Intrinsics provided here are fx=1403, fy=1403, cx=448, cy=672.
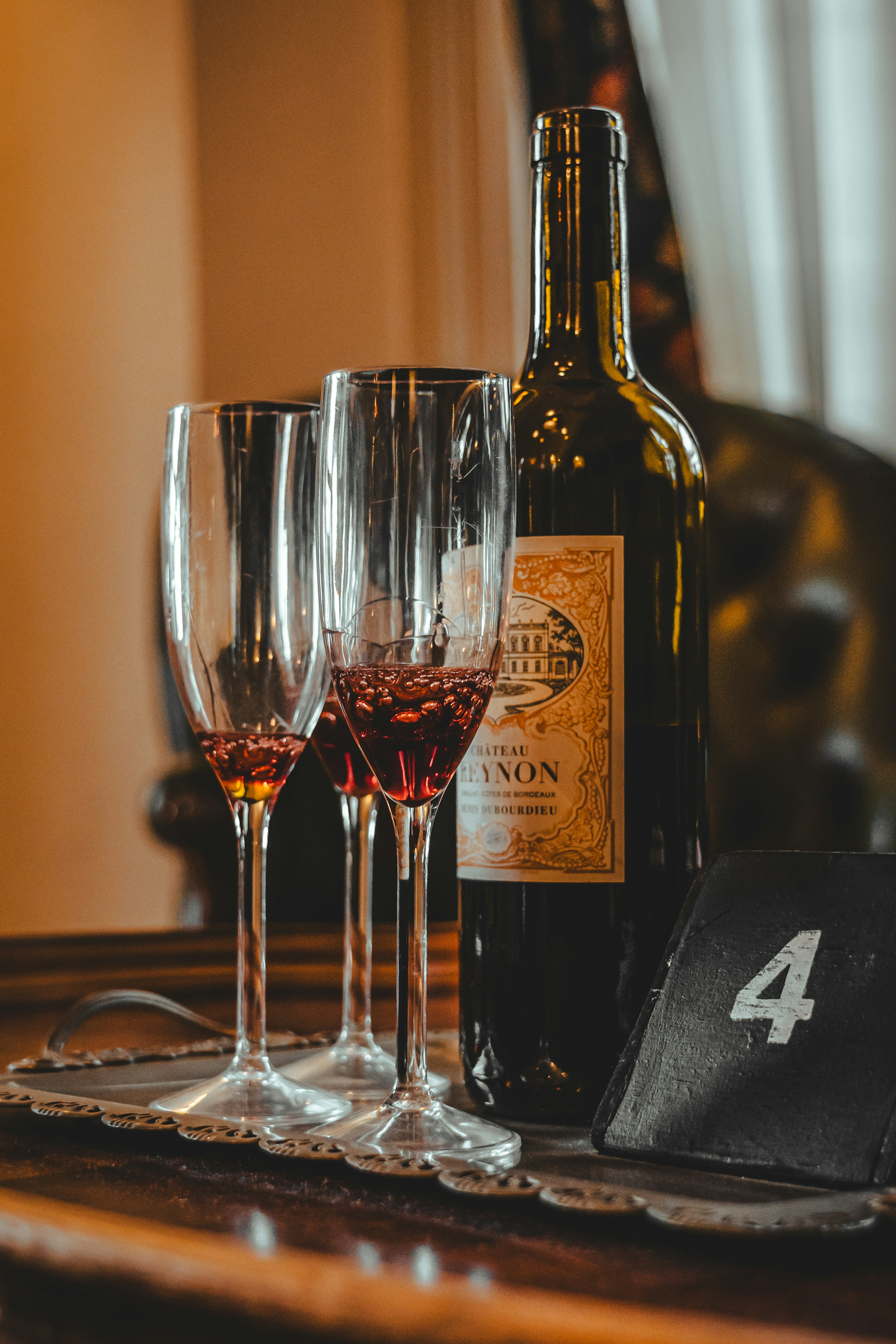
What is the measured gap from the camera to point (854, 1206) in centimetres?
33

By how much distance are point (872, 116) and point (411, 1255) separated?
1912 mm

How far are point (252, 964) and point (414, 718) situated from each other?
12 cm

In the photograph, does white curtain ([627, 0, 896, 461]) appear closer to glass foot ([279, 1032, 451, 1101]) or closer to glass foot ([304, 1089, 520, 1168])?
glass foot ([279, 1032, 451, 1101])

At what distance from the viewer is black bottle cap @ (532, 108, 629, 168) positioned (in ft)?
1.79

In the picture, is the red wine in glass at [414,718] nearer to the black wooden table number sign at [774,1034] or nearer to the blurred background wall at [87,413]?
the black wooden table number sign at [774,1034]

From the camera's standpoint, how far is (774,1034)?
0.40m

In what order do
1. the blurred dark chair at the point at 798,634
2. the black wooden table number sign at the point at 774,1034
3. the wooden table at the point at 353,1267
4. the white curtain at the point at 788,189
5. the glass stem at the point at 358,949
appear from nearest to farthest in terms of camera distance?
the wooden table at the point at 353,1267, the black wooden table number sign at the point at 774,1034, the glass stem at the point at 358,949, the blurred dark chair at the point at 798,634, the white curtain at the point at 788,189

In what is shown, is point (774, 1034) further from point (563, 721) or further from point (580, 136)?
point (580, 136)

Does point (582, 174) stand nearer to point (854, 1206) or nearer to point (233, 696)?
point (233, 696)

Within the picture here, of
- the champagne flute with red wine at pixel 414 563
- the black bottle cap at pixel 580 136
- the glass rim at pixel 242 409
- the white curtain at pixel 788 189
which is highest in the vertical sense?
the white curtain at pixel 788 189

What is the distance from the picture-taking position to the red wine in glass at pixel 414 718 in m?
0.46

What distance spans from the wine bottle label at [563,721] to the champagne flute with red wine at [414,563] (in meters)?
0.04

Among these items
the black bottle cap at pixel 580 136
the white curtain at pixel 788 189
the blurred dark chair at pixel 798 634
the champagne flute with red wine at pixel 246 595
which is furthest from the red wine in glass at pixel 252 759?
the white curtain at pixel 788 189

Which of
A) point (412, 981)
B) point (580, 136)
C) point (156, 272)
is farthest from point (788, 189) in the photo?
point (412, 981)
